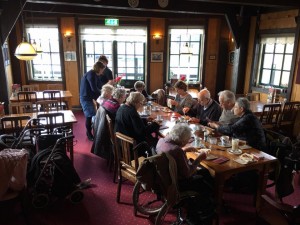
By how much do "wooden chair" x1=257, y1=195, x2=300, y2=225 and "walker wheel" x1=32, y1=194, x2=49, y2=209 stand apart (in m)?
2.19

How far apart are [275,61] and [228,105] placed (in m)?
3.65

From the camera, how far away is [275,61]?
6.12m

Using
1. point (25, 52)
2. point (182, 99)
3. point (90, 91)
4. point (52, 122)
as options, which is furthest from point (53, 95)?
point (182, 99)

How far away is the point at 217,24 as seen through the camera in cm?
752

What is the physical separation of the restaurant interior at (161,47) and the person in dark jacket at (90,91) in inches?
34.6

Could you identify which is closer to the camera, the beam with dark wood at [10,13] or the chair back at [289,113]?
the chair back at [289,113]

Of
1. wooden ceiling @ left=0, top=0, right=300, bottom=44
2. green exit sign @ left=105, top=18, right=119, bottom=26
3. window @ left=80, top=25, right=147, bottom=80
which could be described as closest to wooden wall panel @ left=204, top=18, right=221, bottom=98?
wooden ceiling @ left=0, top=0, right=300, bottom=44

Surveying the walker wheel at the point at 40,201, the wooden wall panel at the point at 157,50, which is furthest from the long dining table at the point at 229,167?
the wooden wall panel at the point at 157,50

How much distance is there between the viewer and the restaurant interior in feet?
18.8

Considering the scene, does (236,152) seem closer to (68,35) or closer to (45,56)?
(68,35)

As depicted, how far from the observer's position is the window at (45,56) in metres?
7.34

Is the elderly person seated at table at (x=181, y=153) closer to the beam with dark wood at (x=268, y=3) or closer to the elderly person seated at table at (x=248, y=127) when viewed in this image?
the elderly person seated at table at (x=248, y=127)

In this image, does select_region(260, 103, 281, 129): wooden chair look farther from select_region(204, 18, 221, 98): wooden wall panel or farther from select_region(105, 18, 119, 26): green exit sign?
select_region(105, 18, 119, 26): green exit sign

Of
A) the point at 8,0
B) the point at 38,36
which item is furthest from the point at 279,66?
the point at 38,36
